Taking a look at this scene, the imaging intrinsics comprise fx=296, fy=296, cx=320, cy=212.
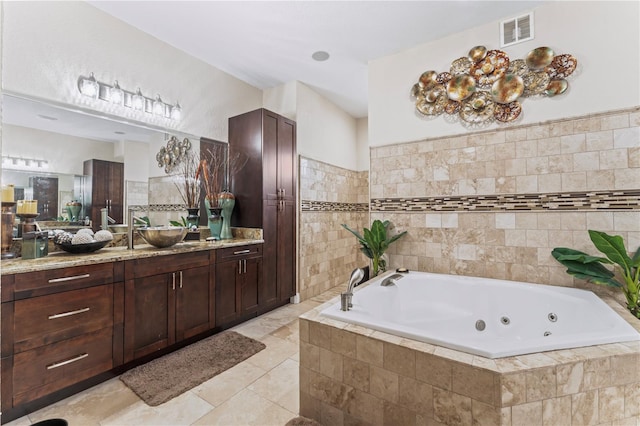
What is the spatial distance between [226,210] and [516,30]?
3.04 metres

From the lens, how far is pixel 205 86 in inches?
123

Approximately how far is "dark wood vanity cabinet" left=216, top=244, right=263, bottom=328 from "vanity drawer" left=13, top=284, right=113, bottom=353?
2.91 feet

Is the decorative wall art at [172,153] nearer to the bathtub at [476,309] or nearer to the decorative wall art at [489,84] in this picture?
the bathtub at [476,309]

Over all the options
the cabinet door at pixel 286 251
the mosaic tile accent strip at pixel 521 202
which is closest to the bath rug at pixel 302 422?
the cabinet door at pixel 286 251

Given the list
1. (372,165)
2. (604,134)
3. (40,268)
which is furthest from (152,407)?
(604,134)

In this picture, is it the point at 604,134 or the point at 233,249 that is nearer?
the point at 604,134

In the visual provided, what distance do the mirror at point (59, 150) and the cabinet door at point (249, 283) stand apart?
1.15m

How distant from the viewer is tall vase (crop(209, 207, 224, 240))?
3.08m

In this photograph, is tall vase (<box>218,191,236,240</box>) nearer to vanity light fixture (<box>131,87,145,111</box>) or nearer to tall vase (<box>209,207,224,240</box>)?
tall vase (<box>209,207,224,240</box>)

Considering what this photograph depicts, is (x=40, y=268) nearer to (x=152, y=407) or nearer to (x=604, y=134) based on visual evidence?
(x=152, y=407)

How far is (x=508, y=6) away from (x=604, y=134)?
47.7 inches

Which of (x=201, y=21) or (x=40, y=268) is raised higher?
(x=201, y=21)

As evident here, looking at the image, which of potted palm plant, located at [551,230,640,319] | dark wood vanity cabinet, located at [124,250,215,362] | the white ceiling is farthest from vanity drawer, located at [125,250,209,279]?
potted palm plant, located at [551,230,640,319]

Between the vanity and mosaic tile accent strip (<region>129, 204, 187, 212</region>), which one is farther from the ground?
mosaic tile accent strip (<region>129, 204, 187, 212</region>)
